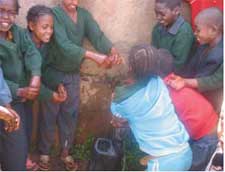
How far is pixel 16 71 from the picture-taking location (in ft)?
15.9

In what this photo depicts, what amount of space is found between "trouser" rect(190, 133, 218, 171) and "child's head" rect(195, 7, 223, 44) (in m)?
0.73

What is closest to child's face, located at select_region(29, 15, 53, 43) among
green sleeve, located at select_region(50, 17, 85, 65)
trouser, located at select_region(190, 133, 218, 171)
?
green sleeve, located at select_region(50, 17, 85, 65)

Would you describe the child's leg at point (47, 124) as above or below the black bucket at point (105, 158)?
above

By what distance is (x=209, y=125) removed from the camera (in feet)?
15.6

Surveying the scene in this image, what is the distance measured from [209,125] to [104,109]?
128cm

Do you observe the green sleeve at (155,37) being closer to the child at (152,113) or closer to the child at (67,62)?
the child at (67,62)

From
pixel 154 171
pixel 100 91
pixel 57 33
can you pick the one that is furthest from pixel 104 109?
pixel 154 171

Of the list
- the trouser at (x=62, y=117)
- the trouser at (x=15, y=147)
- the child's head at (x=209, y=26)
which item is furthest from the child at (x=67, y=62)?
the child's head at (x=209, y=26)

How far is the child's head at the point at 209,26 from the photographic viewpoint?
491 centimetres

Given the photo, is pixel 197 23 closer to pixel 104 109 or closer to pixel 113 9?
pixel 113 9

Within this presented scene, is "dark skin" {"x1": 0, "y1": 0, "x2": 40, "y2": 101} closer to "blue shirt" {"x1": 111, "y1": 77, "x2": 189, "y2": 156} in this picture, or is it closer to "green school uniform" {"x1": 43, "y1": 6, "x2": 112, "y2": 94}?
"green school uniform" {"x1": 43, "y1": 6, "x2": 112, "y2": 94}

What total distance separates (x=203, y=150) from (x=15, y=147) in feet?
4.48

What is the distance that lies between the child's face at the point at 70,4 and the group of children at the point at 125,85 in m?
0.01

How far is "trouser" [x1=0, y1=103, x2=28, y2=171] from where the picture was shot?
4.90 meters
